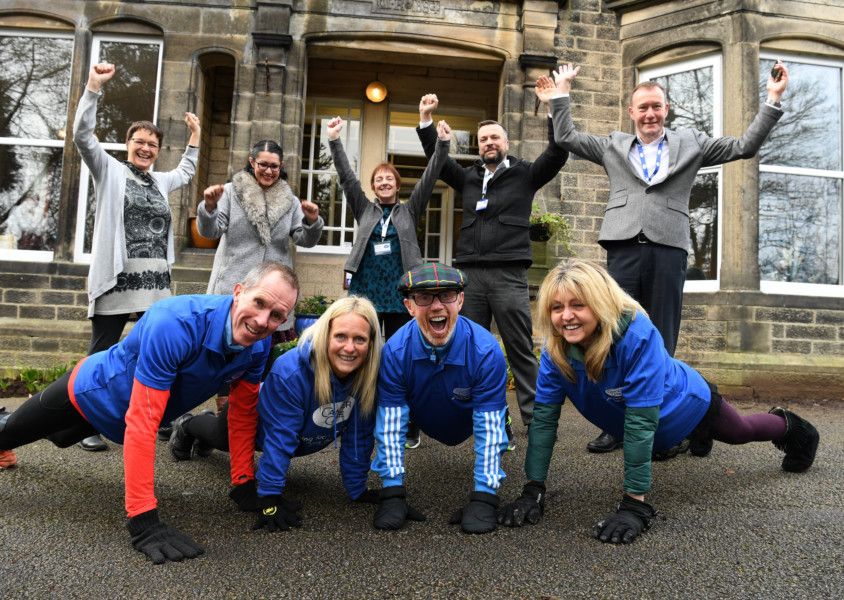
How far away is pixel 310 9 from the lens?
22.3 feet

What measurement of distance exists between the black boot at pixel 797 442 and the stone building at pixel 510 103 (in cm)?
313

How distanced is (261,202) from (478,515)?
8.06 ft

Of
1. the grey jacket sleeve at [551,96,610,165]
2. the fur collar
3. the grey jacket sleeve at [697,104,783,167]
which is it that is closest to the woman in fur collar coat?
→ the fur collar

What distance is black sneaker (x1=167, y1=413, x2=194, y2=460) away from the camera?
11.2ft

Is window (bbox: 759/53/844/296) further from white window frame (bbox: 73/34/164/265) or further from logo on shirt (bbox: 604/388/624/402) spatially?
white window frame (bbox: 73/34/164/265)

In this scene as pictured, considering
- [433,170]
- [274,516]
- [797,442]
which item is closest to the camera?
[274,516]

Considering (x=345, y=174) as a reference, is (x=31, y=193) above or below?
above

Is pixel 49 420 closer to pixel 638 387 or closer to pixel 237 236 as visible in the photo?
pixel 237 236

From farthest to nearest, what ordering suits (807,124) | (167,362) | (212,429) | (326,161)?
(326,161)
(807,124)
(212,429)
(167,362)

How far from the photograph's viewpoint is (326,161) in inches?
335

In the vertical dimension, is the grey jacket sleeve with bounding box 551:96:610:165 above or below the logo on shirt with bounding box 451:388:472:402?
above

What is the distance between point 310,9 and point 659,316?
5.45m

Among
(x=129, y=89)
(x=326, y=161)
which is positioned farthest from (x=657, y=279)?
(x=129, y=89)

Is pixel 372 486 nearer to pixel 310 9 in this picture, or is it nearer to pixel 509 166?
pixel 509 166
